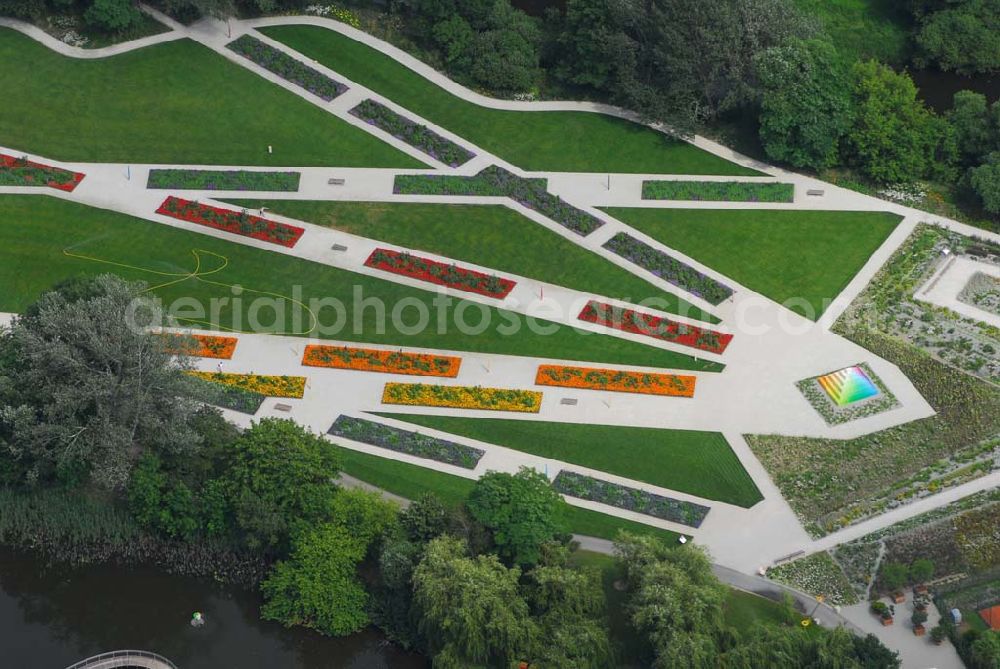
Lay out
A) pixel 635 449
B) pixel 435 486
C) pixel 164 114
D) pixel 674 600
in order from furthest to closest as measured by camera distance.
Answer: pixel 164 114 < pixel 635 449 < pixel 435 486 < pixel 674 600

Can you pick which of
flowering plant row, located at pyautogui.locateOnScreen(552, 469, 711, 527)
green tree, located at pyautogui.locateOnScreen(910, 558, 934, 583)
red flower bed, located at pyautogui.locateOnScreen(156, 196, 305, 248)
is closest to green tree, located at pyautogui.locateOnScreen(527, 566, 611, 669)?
flowering plant row, located at pyautogui.locateOnScreen(552, 469, 711, 527)

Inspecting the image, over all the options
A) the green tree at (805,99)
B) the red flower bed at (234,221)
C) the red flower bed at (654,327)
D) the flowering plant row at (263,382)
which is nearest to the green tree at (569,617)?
the red flower bed at (654,327)

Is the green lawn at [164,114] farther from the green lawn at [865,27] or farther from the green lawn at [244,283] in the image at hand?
the green lawn at [865,27]

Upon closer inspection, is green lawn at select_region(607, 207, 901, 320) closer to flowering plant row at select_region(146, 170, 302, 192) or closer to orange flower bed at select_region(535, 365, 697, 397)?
orange flower bed at select_region(535, 365, 697, 397)

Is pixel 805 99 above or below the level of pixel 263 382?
above

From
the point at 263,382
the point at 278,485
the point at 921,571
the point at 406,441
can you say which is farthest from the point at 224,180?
the point at 921,571

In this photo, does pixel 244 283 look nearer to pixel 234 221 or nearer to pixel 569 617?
pixel 234 221
